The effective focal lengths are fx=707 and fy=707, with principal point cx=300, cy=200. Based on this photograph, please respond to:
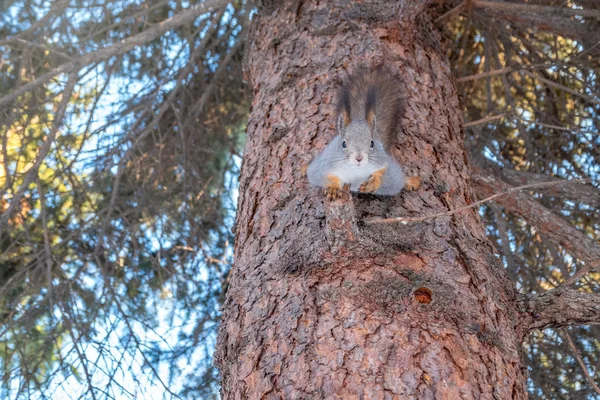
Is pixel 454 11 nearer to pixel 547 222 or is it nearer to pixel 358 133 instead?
pixel 547 222

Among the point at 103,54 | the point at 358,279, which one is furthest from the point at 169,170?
the point at 358,279

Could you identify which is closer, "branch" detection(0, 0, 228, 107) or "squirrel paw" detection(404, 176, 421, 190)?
"squirrel paw" detection(404, 176, 421, 190)

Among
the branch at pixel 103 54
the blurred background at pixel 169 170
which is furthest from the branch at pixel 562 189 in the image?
the branch at pixel 103 54

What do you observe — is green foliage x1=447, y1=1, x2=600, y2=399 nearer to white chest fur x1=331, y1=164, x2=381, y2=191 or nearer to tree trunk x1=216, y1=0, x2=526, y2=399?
tree trunk x1=216, y1=0, x2=526, y2=399

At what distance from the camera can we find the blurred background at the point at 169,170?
7.43ft

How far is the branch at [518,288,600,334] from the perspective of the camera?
1471mm

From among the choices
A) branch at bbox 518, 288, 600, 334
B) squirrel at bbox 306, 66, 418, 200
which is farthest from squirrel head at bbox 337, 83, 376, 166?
branch at bbox 518, 288, 600, 334

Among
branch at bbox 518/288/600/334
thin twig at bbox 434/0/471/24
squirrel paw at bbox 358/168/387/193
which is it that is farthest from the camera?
thin twig at bbox 434/0/471/24

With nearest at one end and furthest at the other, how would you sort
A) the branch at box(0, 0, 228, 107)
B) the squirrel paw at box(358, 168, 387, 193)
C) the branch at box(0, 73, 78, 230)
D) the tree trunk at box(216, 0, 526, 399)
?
the tree trunk at box(216, 0, 526, 399), the squirrel paw at box(358, 168, 387, 193), the branch at box(0, 0, 228, 107), the branch at box(0, 73, 78, 230)

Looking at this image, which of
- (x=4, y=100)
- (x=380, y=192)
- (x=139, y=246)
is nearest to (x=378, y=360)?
(x=380, y=192)

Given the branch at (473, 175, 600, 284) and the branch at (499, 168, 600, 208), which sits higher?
the branch at (499, 168, 600, 208)

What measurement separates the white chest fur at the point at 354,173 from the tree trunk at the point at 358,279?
0.19 ft

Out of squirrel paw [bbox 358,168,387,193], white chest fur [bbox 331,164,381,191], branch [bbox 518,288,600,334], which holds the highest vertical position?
white chest fur [bbox 331,164,381,191]

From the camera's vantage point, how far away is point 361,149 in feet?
5.44
